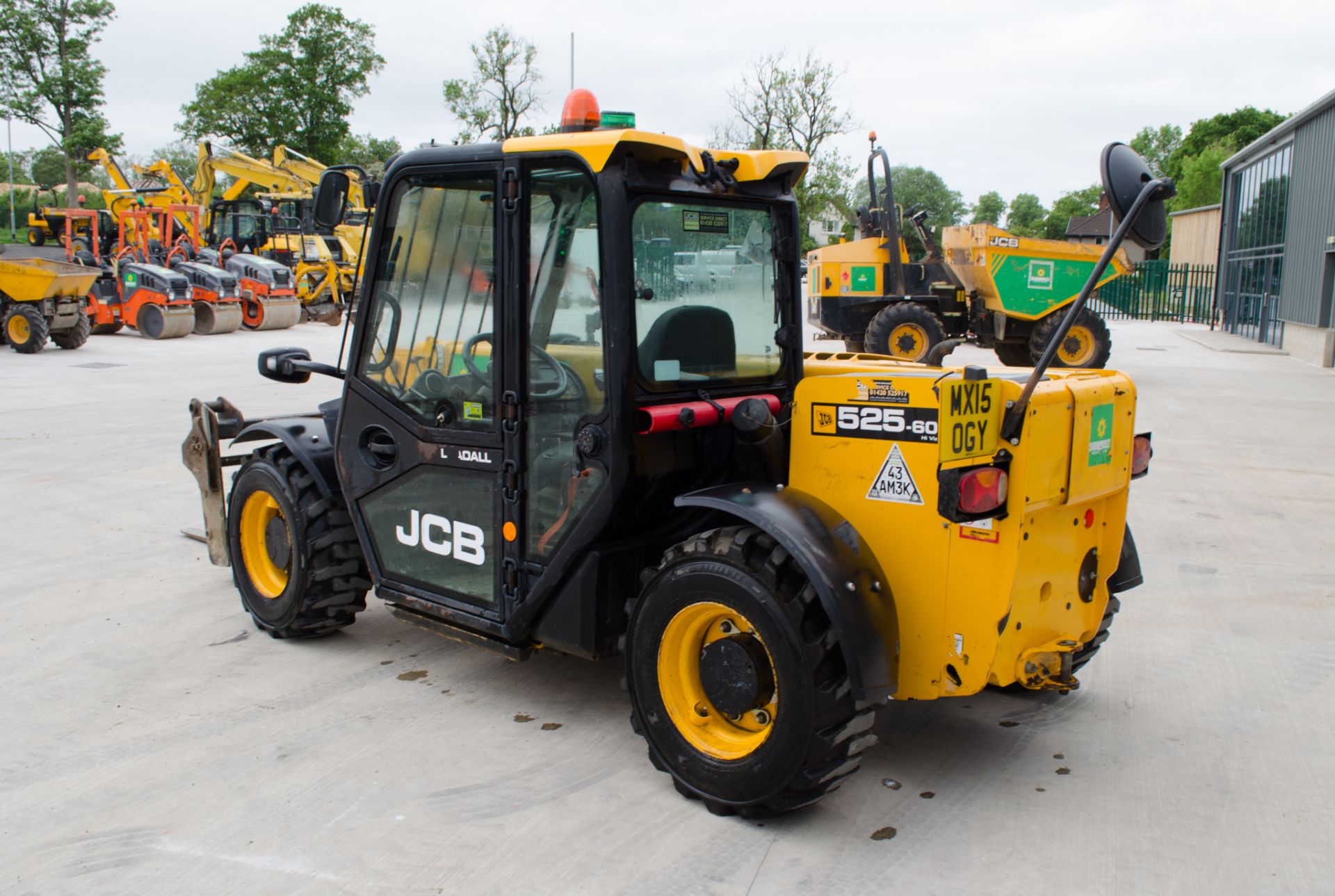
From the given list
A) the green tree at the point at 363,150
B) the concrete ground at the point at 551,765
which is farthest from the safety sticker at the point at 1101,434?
the green tree at the point at 363,150

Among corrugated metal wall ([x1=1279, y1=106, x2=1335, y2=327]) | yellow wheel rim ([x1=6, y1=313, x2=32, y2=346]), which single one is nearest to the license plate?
yellow wheel rim ([x1=6, y1=313, x2=32, y2=346])

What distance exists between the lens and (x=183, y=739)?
4.03 m

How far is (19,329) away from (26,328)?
0.63 ft

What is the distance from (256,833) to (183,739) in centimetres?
85

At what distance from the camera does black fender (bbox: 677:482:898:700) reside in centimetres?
320

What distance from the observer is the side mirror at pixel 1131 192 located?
2930 millimetres

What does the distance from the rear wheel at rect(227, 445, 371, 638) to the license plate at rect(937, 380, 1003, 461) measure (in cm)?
280

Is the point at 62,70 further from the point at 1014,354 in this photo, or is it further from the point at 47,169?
the point at 1014,354

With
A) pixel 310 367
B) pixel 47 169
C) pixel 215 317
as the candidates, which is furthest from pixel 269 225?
pixel 47 169

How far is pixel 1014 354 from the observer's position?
54.2 ft

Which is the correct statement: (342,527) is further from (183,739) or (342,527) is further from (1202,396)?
(1202,396)

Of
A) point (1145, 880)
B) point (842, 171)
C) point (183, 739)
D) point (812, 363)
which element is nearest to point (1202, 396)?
point (812, 363)

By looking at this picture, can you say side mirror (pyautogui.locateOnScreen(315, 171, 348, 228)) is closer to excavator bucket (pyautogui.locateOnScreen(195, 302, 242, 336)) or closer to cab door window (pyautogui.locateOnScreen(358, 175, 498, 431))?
cab door window (pyautogui.locateOnScreen(358, 175, 498, 431))

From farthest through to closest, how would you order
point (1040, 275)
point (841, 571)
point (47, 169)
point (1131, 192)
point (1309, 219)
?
point (47, 169) < point (1309, 219) < point (1040, 275) < point (841, 571) < point (1131, 192)
